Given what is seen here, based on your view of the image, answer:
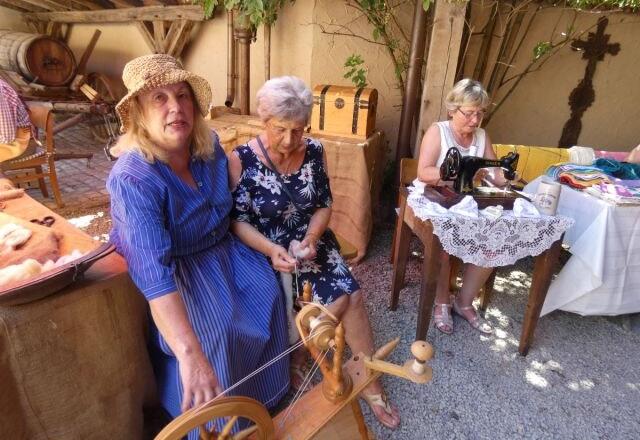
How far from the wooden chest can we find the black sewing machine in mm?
1185

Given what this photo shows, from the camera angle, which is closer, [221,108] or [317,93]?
[317,93]

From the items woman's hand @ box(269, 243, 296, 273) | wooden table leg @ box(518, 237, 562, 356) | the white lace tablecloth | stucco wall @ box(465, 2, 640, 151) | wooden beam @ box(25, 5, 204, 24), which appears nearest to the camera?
woman's hand @ box(269, 243, 296, 273)

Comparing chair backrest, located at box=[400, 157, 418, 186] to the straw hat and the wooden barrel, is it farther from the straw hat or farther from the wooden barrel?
the wooden barrel

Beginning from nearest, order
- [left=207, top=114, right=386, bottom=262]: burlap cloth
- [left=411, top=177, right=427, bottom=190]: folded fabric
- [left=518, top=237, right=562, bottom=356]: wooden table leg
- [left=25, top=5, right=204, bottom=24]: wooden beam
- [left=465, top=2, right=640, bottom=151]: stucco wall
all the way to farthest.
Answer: [left=518, top=237, right=562, bottom=356]: wooden table leg < [left=411, top=177, right=427, bottom=190]: folded fabric < [left=207, top=114, right=386, bottom=262]: burlap cloth < [left=465, top=2, right=640, bottom=151]: stucco wall < [left=25, top=5, right=204, bottom=24]: wooden beam

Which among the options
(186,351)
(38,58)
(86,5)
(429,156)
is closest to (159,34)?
(38,58)

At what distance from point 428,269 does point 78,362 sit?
1578mm

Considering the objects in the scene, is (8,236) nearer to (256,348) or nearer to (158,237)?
(158,237)

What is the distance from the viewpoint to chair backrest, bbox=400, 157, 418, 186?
2.69 meters

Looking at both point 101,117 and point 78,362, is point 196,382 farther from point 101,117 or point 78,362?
point 101,117

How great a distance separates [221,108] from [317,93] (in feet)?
4.30

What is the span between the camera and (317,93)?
10.5ft

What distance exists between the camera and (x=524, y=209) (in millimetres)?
1953

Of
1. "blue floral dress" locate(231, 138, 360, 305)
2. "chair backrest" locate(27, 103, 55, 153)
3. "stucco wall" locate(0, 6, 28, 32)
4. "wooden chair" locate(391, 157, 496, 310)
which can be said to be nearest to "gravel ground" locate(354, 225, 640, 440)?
"wooden chair" locate(391, 157, 496, 310)

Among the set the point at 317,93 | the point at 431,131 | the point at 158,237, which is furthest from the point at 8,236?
the point at 317,93
